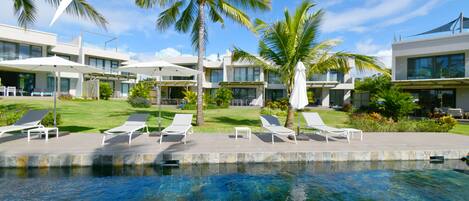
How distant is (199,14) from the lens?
13.2m

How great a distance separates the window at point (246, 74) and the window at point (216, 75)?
2.73m

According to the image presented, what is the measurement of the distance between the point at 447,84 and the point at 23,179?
28.1 metres

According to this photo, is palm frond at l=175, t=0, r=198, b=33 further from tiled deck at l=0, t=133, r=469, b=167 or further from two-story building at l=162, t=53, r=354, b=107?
two-story building at l=162, t=53, r=354, b=107

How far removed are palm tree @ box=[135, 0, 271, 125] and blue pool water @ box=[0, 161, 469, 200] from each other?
6.93 metres

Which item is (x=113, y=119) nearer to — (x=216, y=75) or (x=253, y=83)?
(x=253, y=83)

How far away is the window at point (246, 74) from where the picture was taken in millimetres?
38159

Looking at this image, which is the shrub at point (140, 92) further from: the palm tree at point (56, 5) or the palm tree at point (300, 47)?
the palm tree at point (300, 47)

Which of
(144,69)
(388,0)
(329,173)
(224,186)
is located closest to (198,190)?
(224,186)

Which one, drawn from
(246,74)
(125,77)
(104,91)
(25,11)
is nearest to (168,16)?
(25,11)

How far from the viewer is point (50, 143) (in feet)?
25.4

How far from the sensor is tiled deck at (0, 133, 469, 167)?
21.0ft

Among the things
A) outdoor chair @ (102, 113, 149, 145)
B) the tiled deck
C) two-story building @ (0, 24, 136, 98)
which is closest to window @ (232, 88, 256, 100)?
two-story building @ (0, 24, 136, 98)

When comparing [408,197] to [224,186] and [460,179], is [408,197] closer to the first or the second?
[460,179]

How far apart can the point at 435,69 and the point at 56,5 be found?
27.4 m
